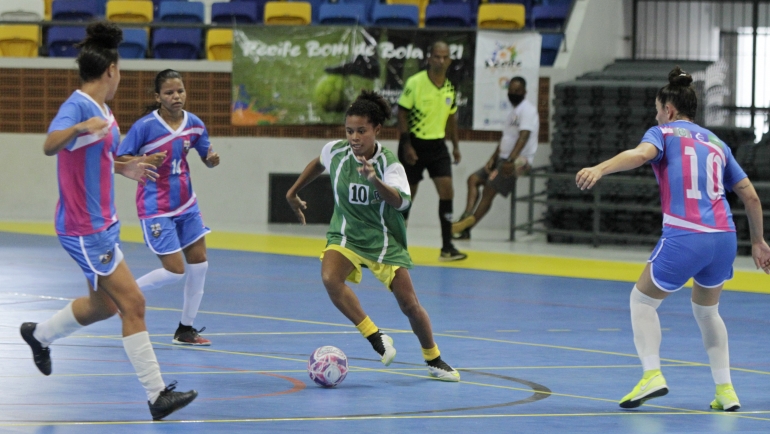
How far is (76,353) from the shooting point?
7.94m

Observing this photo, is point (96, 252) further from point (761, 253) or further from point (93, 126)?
point (761, 253)

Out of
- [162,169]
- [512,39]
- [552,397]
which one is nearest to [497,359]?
[552,397]

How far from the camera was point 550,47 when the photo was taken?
59.5 ft

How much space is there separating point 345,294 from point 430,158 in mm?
6342

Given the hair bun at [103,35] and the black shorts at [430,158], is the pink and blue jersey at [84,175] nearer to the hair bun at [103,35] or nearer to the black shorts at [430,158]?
the hair bun at [103,35]

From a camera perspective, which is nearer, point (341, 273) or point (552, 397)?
point (552, 397)

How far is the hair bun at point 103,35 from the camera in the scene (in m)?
6.02

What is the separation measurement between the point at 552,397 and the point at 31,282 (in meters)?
6.59

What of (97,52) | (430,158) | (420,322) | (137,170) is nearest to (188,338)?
(420,322)

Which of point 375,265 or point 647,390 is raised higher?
point 375,265

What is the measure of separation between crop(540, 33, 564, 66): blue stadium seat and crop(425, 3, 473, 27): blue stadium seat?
1.20m

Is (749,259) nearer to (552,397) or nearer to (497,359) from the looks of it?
(497,359)

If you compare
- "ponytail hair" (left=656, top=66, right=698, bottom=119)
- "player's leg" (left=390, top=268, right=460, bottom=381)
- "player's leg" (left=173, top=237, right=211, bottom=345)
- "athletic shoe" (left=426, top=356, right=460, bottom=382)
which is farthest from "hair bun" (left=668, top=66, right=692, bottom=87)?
"player's leg" (left=173, top=237, right=211, bottom=345)

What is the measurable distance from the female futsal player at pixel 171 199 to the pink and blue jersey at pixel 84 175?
2.26 meters
